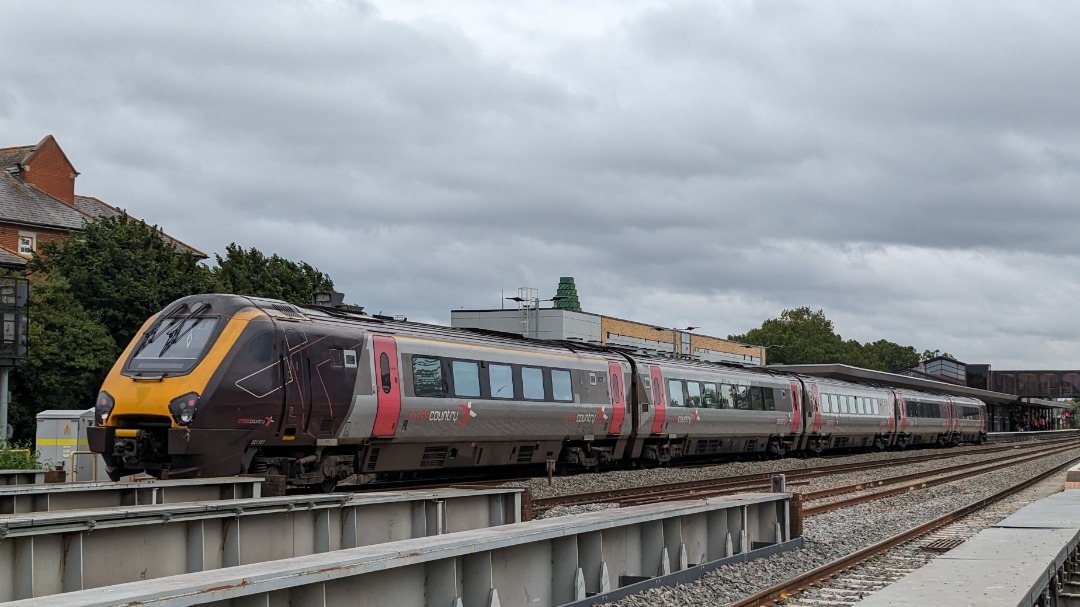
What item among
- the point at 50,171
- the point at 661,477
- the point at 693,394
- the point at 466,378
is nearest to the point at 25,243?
the point at 50,171

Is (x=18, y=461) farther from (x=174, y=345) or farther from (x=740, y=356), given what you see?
(x=740, y=356)

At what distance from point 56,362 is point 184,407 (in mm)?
25964

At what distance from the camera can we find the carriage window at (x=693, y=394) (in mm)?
33312

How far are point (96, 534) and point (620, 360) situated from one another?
21.4m

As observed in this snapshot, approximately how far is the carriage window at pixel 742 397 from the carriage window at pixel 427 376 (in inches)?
640

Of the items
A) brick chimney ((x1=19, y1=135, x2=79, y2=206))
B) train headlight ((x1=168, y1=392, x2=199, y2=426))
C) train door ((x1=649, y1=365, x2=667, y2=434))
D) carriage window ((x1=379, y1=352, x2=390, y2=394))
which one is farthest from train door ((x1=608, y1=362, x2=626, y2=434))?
brick chimney ((x1=19, y1=135, x2=79, y2=206))

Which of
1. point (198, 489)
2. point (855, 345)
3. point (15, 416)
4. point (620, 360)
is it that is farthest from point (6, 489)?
point (855, 345)

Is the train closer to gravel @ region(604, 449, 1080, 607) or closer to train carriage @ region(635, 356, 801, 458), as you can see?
train carriage @ region(635, 356, 801, 458)

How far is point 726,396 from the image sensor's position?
35.9 meters

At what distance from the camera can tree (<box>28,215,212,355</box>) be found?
44562mm

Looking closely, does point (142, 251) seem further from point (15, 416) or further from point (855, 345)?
point (855, 345)

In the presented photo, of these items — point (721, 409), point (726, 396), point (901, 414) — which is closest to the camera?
point (721, 409)

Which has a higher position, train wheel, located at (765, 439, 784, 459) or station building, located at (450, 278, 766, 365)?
station building, located at (450, 278, 766, 365)

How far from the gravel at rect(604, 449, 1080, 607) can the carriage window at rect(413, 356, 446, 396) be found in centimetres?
718
